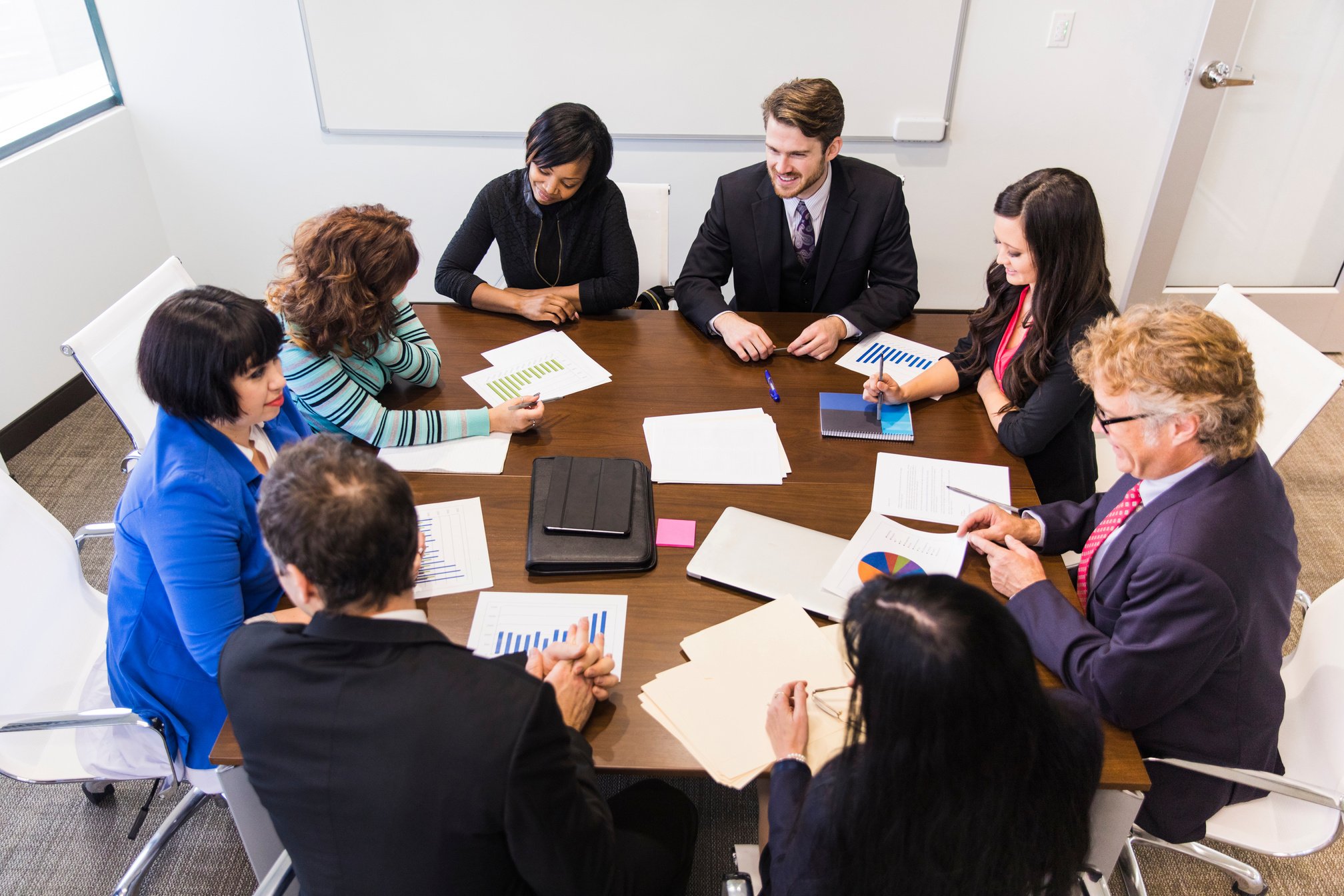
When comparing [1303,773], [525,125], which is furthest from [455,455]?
[525,125]

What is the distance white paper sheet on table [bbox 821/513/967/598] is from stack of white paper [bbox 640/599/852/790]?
125 millimetres

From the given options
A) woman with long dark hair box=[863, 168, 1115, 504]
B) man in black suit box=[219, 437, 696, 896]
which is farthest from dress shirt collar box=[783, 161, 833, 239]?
man in black suit box=[219, 437, 696, 896]

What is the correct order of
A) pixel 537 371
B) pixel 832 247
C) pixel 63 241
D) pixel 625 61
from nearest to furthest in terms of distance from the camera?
pixel 537 371 < pixel 832 247 < pixel 63 241 < pixel 625 61

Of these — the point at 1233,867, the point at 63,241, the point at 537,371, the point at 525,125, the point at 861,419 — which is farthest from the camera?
the point at 525,125

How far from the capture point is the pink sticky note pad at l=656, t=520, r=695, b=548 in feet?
5.63

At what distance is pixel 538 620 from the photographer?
5.07 ft

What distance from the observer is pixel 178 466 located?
4.94ft

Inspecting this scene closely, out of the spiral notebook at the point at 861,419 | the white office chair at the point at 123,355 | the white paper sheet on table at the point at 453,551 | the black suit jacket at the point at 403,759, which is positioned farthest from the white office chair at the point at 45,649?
the spiral notebook at the point at 861,419

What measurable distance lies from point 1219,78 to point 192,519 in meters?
3.88

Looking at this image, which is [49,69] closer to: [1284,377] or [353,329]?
[353,329]

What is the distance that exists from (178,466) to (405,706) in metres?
0.75

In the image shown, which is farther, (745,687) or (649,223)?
(649,223)

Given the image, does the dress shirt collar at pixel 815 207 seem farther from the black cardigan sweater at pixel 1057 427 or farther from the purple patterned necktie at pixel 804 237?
the black cardigan sweater at pixel 1057 427

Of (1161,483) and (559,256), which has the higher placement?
(1161,483)
